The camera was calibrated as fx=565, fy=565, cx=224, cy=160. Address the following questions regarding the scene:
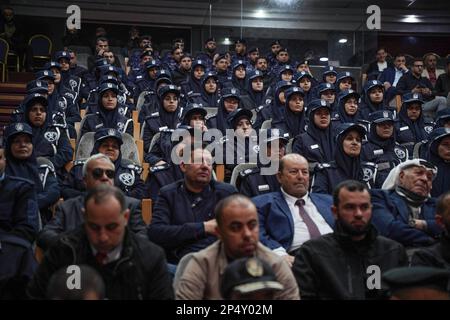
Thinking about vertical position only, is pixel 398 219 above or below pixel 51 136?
below

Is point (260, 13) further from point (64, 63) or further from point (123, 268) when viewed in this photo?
point (123, 268)

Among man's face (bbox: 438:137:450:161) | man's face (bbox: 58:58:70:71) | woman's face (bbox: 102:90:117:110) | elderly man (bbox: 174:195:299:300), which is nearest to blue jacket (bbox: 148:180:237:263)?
elderly man (bbox: 174:195:299:300)

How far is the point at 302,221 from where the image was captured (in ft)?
10.5

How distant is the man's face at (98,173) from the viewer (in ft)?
9.98

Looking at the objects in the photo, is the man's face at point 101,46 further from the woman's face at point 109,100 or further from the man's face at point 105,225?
the man's face at point 105,225

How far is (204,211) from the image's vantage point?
3.15 metres

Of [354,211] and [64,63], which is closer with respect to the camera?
[354,211]

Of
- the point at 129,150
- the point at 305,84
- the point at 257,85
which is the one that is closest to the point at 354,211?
the point at 129,150

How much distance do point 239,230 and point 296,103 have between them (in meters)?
3.67

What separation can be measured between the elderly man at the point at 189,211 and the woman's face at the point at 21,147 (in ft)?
3.58

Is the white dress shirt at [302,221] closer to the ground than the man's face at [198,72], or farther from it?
closer to the ground

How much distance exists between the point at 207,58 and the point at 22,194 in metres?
6.85

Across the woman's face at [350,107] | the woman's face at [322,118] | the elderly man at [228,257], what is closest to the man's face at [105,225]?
the elderly man at [228,257]
